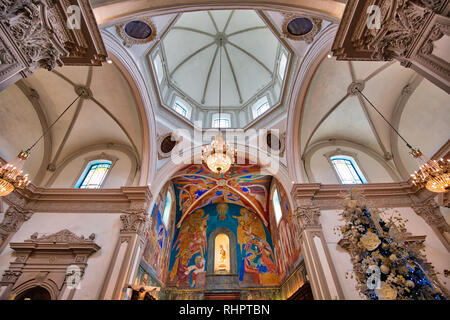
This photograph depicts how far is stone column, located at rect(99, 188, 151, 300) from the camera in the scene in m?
6.90

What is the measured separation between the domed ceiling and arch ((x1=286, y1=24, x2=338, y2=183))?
2390 mm

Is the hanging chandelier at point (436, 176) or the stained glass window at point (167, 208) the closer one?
the hanging chandelier at point (436, 176)

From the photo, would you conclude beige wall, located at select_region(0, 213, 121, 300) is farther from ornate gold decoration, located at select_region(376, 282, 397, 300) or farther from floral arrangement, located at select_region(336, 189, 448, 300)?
ornate gold decoration, located at select_region(376, 282, 397, 300)

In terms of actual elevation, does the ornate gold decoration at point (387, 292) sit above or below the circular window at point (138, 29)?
below

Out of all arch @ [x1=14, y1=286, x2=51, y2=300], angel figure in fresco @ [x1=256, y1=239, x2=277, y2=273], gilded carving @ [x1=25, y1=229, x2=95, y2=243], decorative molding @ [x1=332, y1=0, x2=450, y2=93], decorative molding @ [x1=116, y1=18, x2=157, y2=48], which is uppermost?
decorative molding @ [x1=116, y1=18, x2=157, y2=48]

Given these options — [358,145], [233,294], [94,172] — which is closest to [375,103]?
[358,145]

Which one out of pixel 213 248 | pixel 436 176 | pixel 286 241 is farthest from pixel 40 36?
pixel 213 248

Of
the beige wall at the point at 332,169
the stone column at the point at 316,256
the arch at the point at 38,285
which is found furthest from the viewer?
the beige wall at the point at 332,169

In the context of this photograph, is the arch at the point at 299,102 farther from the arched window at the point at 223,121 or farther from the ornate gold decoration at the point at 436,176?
the ornate gold decoration at the point at 436,176

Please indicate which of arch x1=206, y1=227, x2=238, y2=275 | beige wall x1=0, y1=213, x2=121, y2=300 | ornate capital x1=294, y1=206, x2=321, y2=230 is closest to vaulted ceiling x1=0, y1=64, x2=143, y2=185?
beige wall x1=0, y1=213, x2=121, y2=300

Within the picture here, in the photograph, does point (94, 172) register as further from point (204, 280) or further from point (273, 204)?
point (273, 204)

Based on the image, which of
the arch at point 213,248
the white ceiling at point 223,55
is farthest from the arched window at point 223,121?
the arch at point 213,248

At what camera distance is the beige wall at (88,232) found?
7.14 metres

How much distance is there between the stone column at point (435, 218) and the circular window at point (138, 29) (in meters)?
12.0
